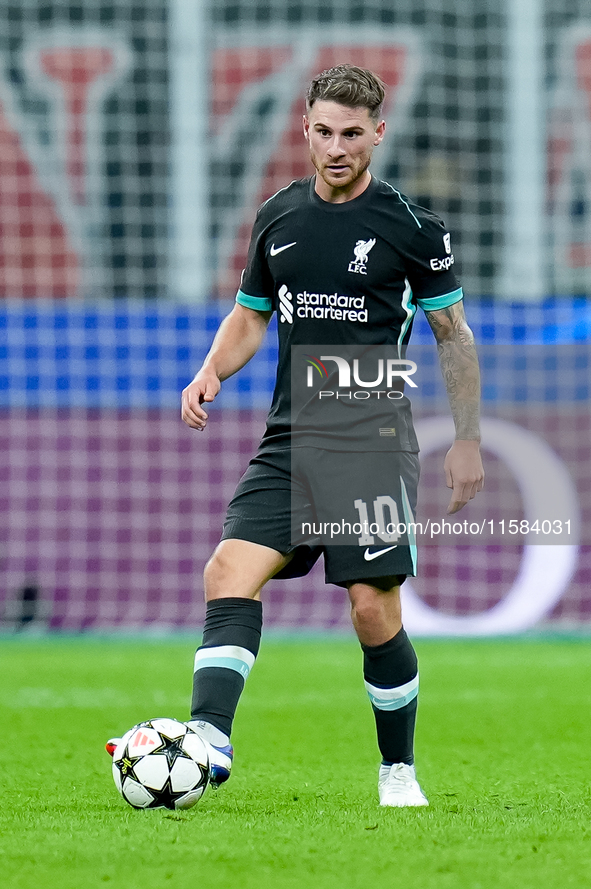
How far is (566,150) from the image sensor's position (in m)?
13.3

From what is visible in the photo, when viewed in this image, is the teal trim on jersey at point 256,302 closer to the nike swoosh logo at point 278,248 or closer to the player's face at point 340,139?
the nike swoosh logo at point 278,248

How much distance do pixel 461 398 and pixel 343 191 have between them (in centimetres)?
62

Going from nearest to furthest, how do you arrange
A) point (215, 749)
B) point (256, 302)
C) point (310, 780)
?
point (215, 749) < point (256, 302) < point (310, 780)

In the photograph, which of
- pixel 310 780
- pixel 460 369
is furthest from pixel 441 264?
pixel 310 780

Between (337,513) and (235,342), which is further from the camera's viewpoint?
(235,342)

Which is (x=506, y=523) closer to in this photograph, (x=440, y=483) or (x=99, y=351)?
(x=440, y=483)

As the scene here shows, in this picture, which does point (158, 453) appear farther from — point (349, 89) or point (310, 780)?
point (349, 89)

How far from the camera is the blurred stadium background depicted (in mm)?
8867

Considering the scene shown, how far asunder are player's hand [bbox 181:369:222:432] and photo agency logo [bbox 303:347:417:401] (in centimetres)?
25

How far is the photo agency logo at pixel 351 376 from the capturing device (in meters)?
3.54

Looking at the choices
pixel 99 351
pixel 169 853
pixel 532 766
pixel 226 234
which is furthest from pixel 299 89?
pixel 169 853

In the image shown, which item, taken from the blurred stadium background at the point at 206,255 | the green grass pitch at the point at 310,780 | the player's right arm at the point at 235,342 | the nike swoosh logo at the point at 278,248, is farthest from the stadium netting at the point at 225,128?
the nike swoosh logo at the point at 278,248

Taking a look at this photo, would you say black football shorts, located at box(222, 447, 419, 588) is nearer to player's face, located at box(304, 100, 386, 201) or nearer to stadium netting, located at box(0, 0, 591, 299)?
player's face, located at box(304, 100, 386, 201)

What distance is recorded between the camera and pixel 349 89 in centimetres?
344
